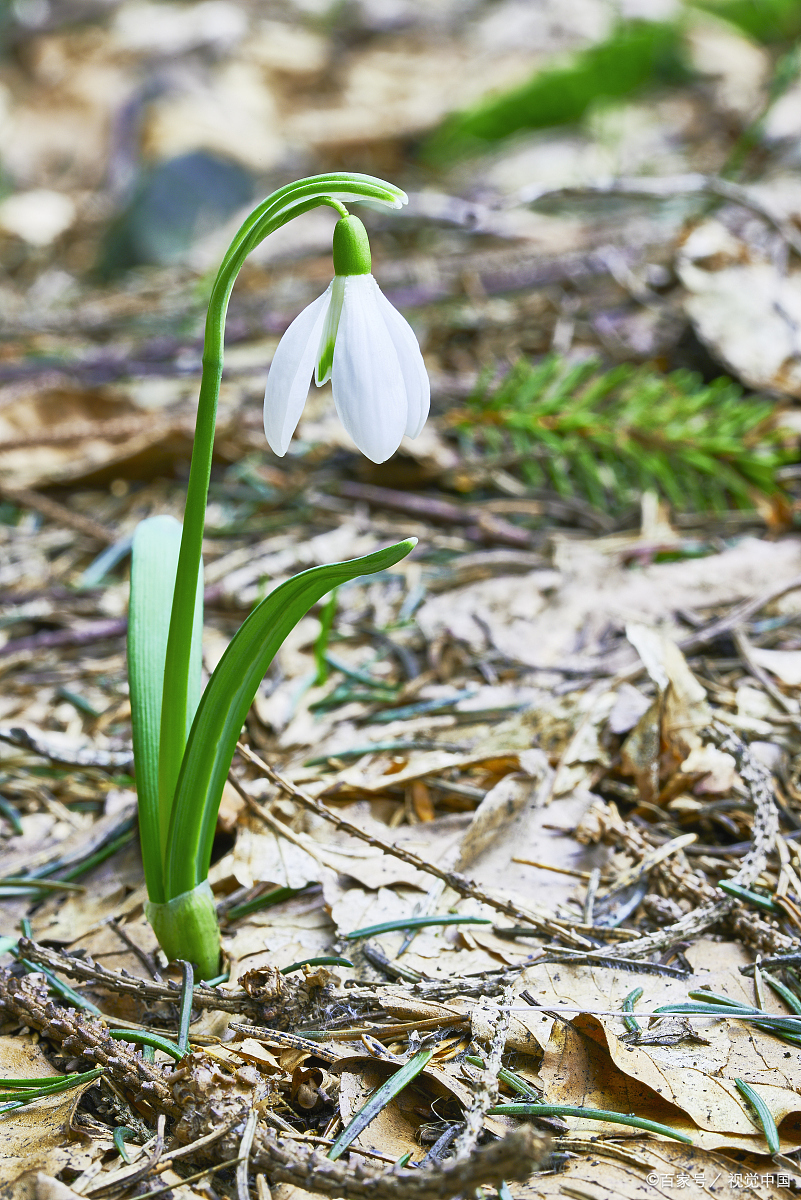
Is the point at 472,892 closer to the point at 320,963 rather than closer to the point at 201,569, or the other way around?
the point at 320,963

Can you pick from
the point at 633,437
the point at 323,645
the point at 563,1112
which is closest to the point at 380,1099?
the point at 563,1112

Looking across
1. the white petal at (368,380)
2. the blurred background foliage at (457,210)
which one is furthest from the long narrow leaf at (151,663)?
the blurred background foliage at (457,210)

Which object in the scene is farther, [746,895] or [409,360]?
[746,895]

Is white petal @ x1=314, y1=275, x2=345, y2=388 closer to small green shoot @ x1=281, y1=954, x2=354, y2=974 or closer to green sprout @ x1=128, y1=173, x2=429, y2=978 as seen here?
green sprout @ x1=128, y1=173, x2=429, y2=978

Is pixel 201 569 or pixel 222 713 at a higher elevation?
pixel 201 569

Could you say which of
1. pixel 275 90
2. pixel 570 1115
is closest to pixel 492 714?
pixel 570 1115

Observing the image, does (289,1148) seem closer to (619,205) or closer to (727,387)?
(727,387)

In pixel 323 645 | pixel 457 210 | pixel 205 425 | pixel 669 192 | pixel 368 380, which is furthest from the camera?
pixel 457 210
